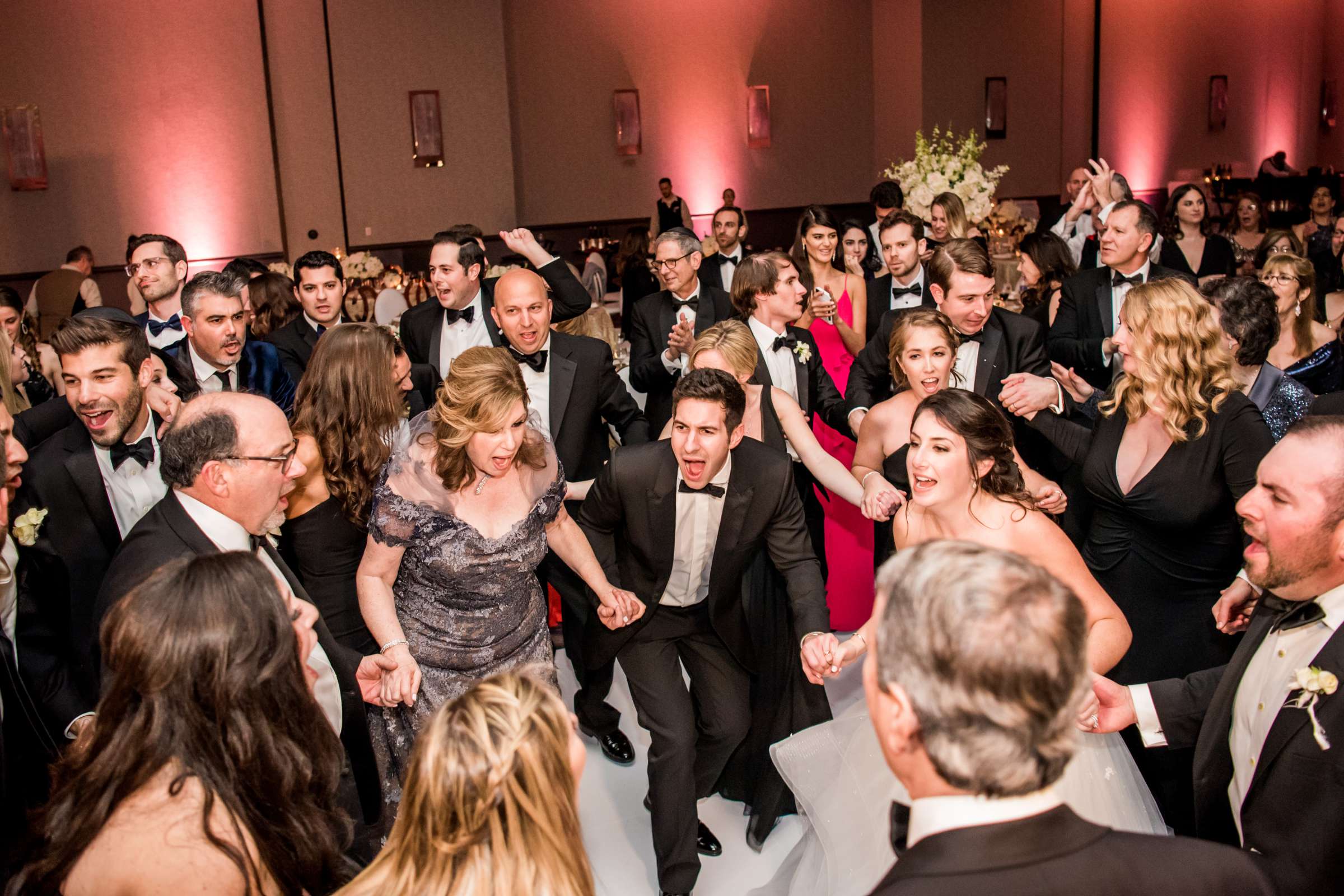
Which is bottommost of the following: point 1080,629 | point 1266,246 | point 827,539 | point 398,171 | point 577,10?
point 827,539

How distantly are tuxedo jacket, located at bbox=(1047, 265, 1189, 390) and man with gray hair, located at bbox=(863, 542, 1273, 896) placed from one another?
3.65 metres

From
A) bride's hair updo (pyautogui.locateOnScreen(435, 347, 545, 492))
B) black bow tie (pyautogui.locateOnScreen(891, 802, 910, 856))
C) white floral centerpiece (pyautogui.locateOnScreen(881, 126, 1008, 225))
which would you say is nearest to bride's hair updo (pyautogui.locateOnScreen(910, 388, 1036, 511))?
bride's hair updo (pyautogui.locateOnScreen(435, 347, 545, 492))

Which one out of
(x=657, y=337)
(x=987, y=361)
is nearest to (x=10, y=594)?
(x=657, y=337)

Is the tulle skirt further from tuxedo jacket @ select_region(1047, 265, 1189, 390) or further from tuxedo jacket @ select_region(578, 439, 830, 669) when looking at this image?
tuxedo jacket @ select_region(1047, 265, 1189, 390)

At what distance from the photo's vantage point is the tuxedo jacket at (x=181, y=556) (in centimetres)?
224

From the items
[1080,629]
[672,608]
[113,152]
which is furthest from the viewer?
[113,152]

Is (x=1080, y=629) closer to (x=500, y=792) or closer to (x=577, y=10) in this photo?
(x=500, y=792)

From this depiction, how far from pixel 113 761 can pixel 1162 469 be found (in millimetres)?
2560

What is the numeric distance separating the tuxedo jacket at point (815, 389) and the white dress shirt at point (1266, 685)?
228cm

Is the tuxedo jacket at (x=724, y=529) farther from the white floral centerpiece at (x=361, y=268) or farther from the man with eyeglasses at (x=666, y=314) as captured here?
the white floral centerpiece at (x=361, y=268)

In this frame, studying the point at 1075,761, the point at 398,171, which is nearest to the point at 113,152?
the point at 398,171

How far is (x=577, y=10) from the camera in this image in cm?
1219

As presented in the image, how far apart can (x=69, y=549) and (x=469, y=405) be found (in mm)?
1211

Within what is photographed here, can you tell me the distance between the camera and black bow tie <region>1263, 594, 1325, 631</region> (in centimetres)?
193
